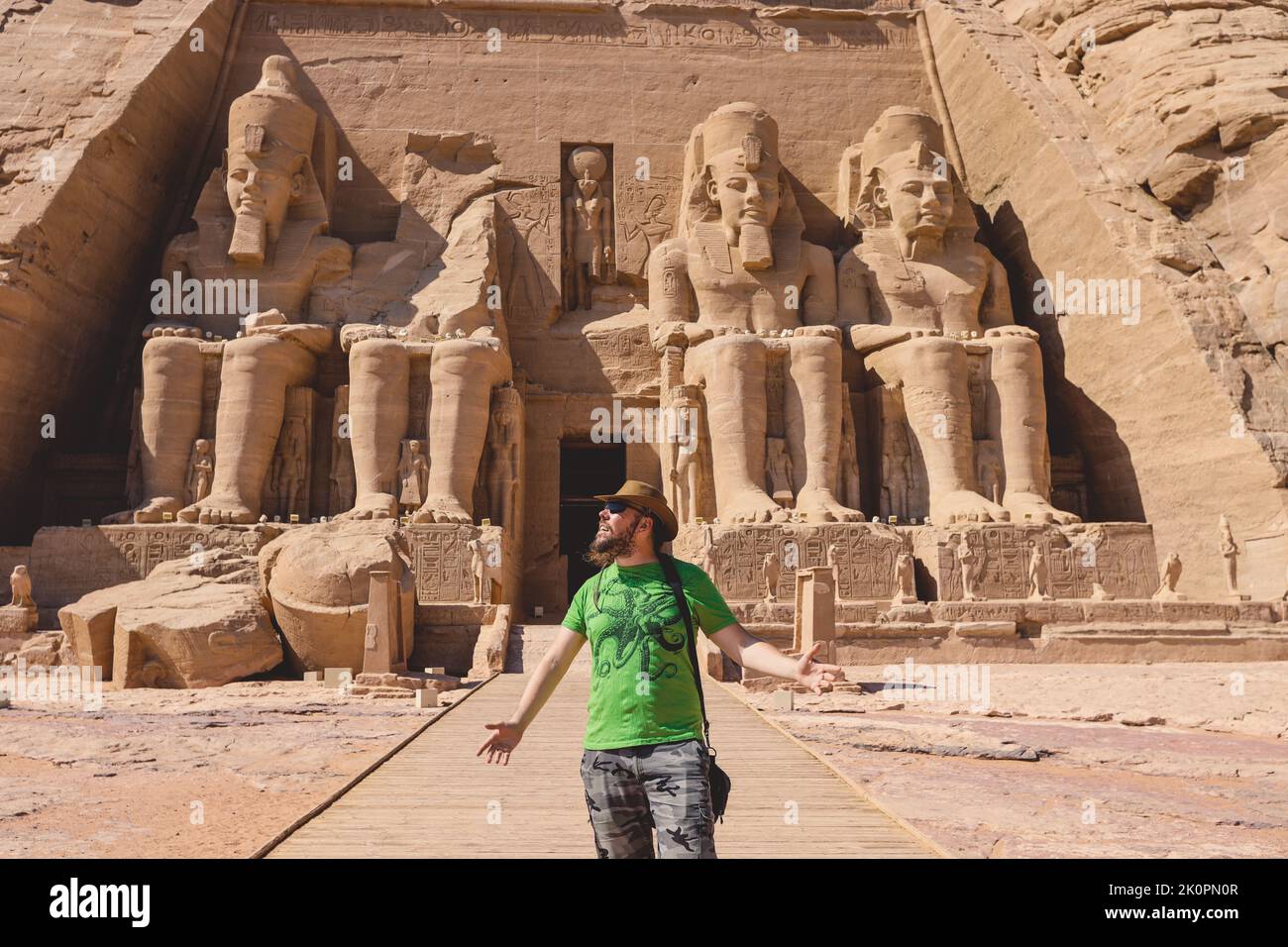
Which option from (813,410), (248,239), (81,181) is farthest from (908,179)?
(81,181)

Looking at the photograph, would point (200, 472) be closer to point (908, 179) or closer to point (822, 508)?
point (822, 508)

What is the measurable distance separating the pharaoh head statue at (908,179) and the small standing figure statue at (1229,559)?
168 inches

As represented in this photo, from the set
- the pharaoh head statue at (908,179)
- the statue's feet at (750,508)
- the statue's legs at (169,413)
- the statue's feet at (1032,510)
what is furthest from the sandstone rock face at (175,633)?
the pharaoh head statue at (908,179)

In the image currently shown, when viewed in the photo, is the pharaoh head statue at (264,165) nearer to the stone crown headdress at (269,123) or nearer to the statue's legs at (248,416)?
the stone crown headdress at (269,123)

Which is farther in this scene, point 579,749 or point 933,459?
point 933,459

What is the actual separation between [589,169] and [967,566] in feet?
21.2

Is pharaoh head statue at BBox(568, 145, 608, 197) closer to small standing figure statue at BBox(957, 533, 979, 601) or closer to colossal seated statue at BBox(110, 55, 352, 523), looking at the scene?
colossal seated statue at BBox(110, 55, 352, 523)

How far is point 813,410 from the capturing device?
10219 millimetres

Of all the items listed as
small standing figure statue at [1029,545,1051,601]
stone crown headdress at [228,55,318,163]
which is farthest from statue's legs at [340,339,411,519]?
small standing figure statue at [1029,545,1051,601]

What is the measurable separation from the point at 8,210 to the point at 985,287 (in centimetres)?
956

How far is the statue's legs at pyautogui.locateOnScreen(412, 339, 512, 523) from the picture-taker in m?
10.0

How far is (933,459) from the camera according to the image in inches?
402
